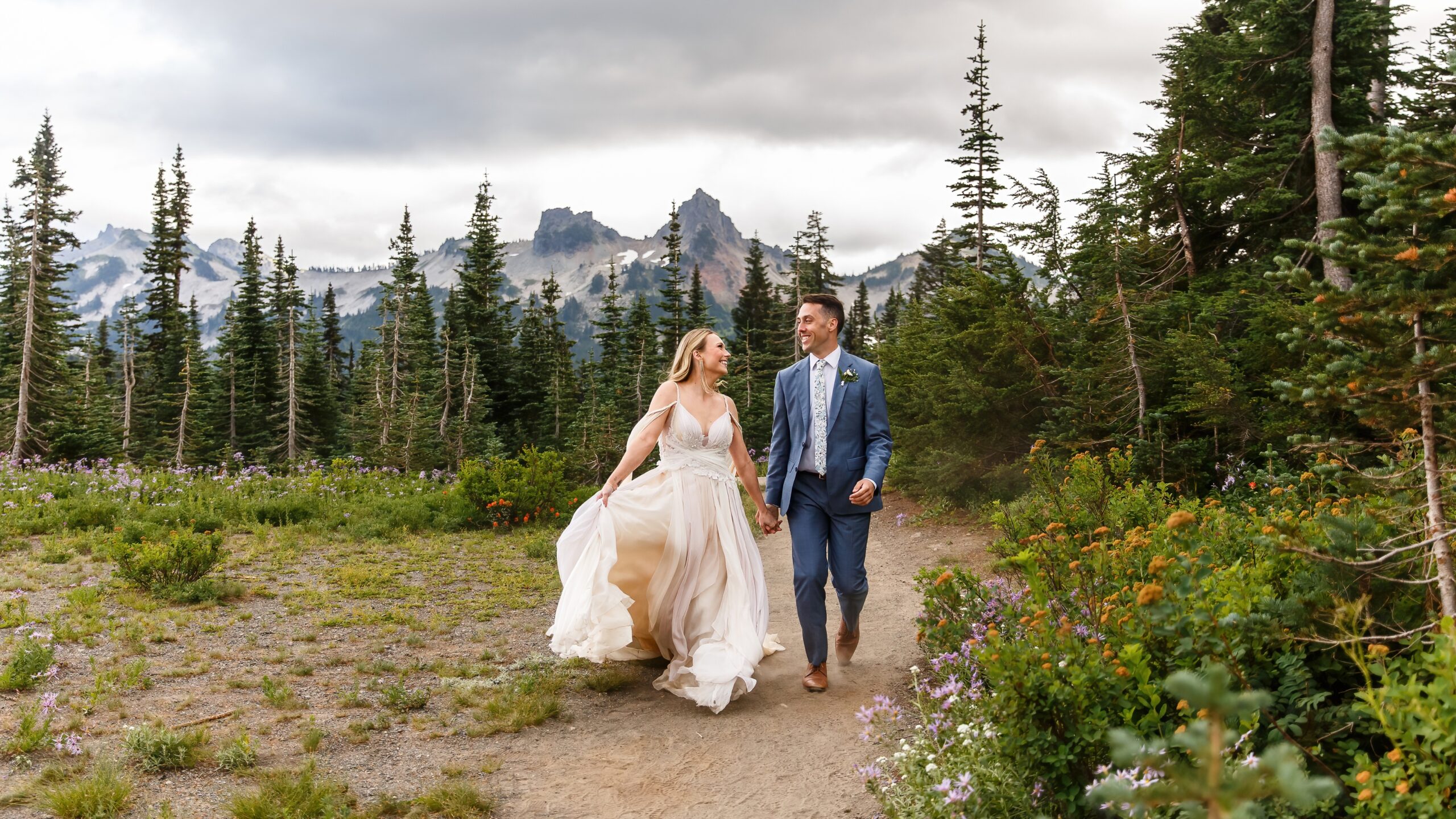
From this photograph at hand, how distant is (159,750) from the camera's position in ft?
14.4

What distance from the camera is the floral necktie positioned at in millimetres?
5855

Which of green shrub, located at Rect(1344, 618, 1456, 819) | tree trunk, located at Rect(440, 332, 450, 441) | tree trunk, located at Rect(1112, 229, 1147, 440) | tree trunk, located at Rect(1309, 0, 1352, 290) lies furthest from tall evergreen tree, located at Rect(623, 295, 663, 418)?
green shrub, located at Rect(1344, 618, 1456, 819)

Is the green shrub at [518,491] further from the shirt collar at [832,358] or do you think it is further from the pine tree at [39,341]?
the pine tree at [39,341]

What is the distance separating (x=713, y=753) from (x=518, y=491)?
861 cm

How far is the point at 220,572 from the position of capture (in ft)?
29.1

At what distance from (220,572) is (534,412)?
132 ft

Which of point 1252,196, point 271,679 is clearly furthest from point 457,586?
point 1252,196

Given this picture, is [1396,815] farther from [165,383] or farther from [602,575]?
[165,383]

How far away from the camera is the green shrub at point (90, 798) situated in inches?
148

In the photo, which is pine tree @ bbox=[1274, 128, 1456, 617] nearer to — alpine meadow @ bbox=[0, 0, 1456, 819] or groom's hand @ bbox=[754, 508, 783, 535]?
alpine meadow @ bbox=[0, 0, 1456, 819]

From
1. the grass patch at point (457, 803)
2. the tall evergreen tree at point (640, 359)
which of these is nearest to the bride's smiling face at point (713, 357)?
the grass patch at point (457, 803)

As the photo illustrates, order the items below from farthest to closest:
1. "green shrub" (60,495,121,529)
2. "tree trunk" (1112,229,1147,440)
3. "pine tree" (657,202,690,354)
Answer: "pine tree" (657,202,690,354), "green shrub" (60,495,121,529), "tree trunk" (1112,229,1147,440)

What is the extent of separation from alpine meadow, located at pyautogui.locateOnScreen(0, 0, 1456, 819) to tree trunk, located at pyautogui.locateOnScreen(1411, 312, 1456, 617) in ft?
0.05

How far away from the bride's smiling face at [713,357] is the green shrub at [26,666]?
473 cm
